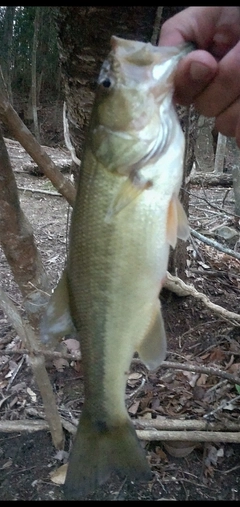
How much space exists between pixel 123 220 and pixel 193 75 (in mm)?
512

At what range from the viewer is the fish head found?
1.36m

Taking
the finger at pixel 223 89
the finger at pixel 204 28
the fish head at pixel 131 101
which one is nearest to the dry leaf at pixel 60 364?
the finger at pixel 223 89

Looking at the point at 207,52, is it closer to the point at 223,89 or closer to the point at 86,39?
the point at 223,89

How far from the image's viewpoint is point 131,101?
1.39m

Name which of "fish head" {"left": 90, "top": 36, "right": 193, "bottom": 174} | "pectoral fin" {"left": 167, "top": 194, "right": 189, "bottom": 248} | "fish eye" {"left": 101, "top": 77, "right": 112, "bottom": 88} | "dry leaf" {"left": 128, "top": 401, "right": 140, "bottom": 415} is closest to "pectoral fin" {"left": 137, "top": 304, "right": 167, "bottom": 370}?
"pectoral fin" {"left": 167, "top": 194, "right": 189, "bottom": 248}

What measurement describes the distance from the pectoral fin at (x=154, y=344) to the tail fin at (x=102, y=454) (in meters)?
0.23

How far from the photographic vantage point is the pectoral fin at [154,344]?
1.42 meters

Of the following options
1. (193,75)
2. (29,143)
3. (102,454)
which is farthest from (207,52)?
(102,454)

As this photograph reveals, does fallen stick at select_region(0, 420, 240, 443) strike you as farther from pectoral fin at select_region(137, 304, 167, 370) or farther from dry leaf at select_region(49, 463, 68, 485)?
pectoral fin at select_region(137, 304, 167, 370)

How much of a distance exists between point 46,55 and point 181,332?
894 centimetres

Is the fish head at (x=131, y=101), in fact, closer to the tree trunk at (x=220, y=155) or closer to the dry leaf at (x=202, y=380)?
the dry leaf at (x=202, y=380)

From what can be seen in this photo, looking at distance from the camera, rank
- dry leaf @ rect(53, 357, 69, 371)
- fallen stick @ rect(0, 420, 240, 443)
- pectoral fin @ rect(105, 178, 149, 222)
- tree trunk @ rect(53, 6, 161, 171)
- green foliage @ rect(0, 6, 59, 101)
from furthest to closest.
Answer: green foliage @ rect(0, 6, 59, 101) < dry leaf @ rect(53, 357, 69, 371) < fallen stick @ rect(0, 420, 240, 443) < tree trunk @ rect(53, 6, 161, 171) < pectoral fin @ rect(105, 178, 149, 222)

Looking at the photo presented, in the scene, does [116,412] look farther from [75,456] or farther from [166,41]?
[166,41]

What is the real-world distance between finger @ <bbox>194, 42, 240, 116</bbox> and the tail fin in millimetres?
1106
